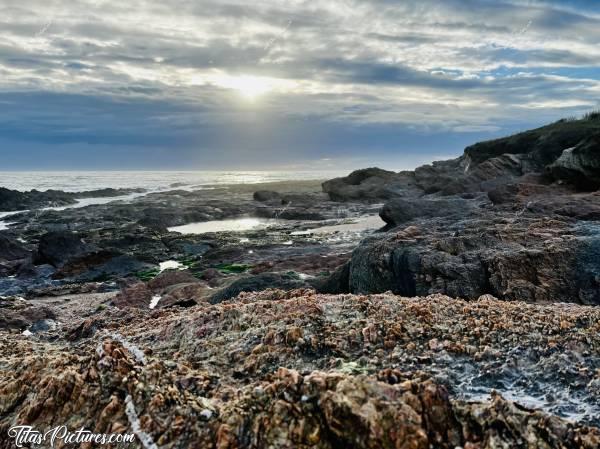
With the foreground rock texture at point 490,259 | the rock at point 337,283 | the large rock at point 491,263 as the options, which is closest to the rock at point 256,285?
the rock at point 337,283

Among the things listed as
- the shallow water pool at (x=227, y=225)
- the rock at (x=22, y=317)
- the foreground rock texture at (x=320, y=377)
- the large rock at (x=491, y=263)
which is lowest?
the shallow water pool at (x=227, y=225)

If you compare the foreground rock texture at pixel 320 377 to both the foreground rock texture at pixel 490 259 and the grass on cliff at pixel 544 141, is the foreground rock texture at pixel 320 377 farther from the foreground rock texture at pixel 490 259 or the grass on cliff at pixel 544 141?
the grass on cliff at pixel 544 141

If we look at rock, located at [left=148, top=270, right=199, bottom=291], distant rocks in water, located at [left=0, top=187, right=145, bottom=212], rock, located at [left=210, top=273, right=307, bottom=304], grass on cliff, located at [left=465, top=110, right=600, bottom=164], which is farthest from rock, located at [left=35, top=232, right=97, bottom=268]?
grass on cliff, located at [left=465, top=110, right=600, bottom=164]

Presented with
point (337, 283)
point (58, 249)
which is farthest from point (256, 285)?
point (58, 249)

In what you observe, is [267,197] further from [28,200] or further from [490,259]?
[490,259]

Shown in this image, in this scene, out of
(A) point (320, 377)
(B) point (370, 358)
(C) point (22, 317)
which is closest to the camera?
(A) point (320, 377)

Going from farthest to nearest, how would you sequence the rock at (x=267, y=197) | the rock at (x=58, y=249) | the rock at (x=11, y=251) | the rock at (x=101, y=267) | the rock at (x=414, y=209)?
the rock at (x=267, y=197) < the rock at (x=11, y=251) < the rock at (x=414, y=209) < the rock at (x=58, y=249) < the rock at (x=101, y=267)

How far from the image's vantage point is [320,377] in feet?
12.8

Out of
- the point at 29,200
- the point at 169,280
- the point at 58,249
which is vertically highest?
the point at 29,200

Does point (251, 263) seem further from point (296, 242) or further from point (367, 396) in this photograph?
point (367, 396)

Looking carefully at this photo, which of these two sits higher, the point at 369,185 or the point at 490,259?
the point at 490,259

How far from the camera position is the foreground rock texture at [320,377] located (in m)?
3.57

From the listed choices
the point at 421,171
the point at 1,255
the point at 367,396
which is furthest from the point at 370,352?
the point at 421,171

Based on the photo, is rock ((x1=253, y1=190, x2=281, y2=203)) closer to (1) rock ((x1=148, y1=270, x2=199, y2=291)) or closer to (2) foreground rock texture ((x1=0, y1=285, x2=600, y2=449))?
(1) rock ((x1=148, y1=270, x2=199, y2=291))
